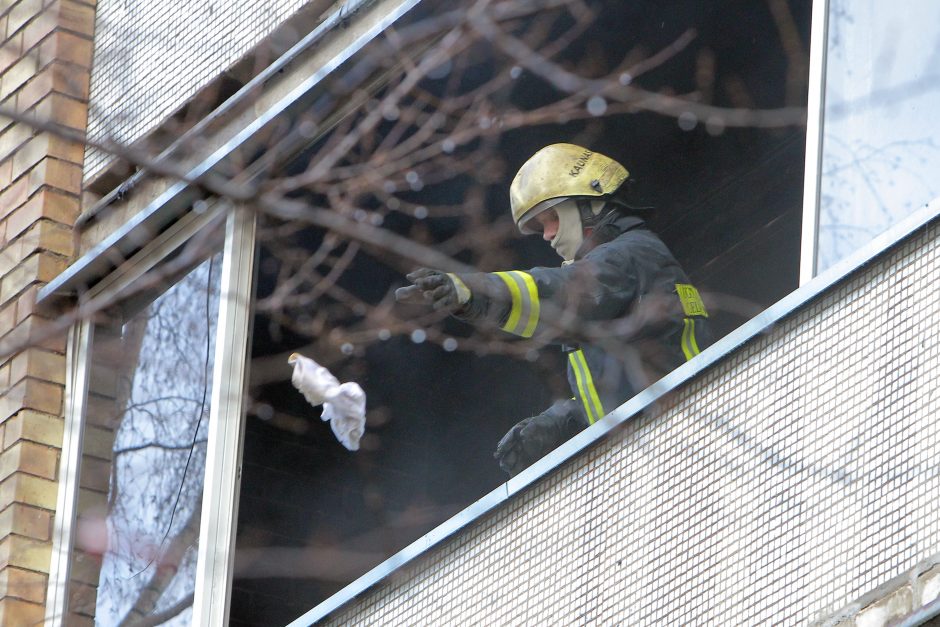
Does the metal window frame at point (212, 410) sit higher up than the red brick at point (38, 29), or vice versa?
the red brick at point (38, 29)

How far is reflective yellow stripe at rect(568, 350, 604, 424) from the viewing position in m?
8.00

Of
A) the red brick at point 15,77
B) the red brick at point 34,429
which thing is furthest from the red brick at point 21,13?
the red brick at point 34,429

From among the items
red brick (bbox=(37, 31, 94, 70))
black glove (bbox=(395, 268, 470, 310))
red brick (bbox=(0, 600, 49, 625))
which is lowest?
black glove (bbox=(395, 268, 470, 310))

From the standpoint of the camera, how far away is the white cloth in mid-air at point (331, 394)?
26.4 ft

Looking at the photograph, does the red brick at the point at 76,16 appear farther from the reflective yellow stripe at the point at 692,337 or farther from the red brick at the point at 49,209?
the reflective yellow stripe at the point at 692,337

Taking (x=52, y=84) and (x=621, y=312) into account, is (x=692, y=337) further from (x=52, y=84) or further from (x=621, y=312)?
(x=52, y=84)

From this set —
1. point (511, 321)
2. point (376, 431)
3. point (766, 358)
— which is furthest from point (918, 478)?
point (376, 431)

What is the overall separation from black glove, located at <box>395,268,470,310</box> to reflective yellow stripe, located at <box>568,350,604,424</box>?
1.62 metres

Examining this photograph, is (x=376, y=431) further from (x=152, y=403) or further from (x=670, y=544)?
(x=670, y=544)

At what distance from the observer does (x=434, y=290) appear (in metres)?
6.35

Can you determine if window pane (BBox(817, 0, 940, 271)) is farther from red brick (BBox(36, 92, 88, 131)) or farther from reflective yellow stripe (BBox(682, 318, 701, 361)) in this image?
red brick (BBox(36, 92, 88, 131))

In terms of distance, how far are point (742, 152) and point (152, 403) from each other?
9.67 ft

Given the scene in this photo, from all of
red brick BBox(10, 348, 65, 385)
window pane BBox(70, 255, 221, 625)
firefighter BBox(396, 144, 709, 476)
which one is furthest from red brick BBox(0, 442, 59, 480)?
firefighter BBox(396, 144, 709, 476)

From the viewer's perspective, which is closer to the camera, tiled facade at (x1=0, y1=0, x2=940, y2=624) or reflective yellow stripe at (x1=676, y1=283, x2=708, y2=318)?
tiled facade at (x1=0, y1=0, x2=940, y2=624)
